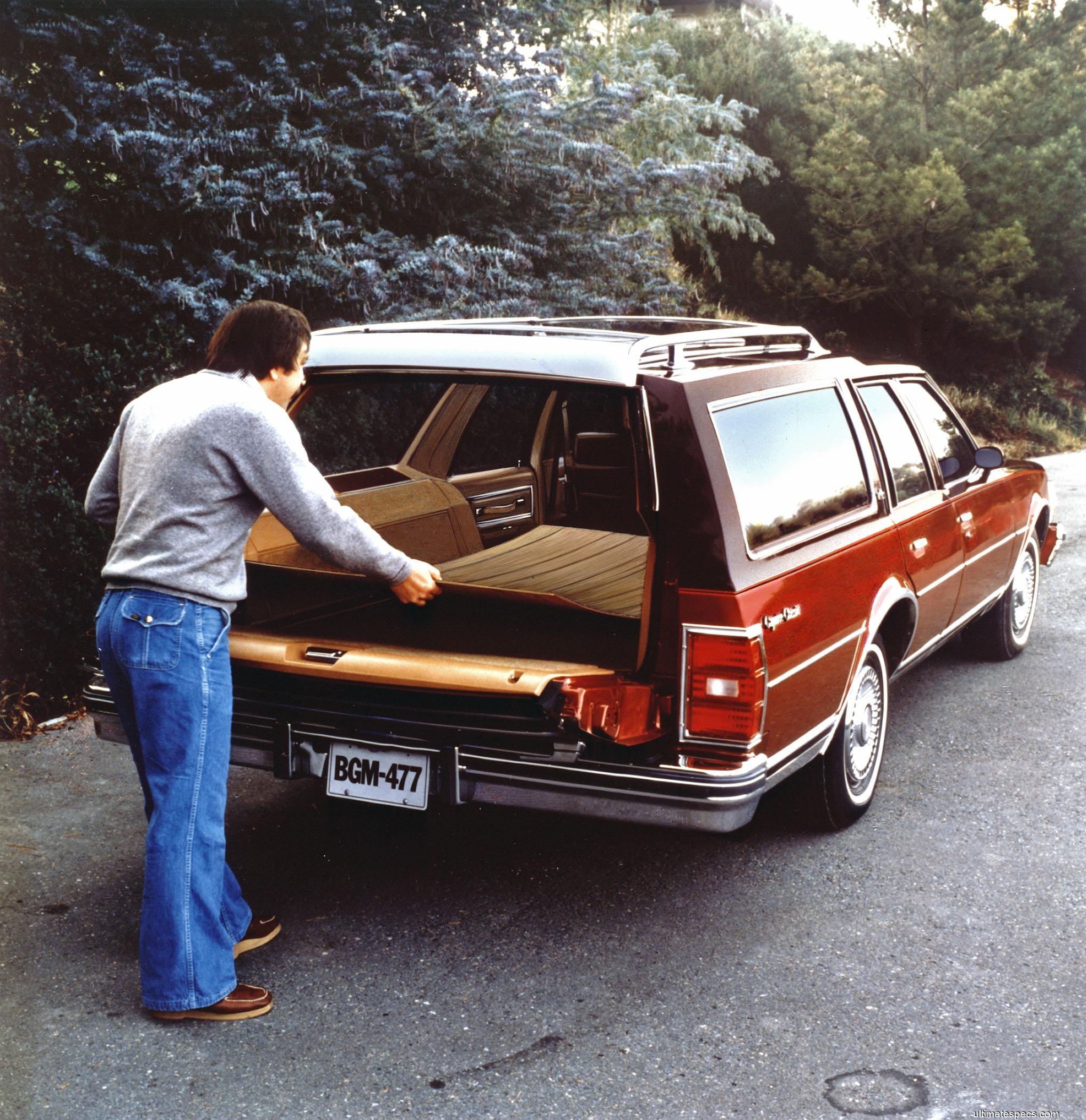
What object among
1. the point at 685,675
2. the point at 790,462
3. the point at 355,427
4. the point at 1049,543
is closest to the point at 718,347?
the point at 790,462

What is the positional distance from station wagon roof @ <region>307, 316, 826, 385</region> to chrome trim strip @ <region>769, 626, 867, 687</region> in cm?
94

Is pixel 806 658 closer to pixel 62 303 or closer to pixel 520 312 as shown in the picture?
pixel 62 303

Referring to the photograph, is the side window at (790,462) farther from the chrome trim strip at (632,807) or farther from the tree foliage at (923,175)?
the tree foliage at (923,175)

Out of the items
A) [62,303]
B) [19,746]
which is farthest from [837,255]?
[19,746]

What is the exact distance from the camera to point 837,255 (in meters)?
18.2

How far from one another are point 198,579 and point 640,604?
1.83 metres

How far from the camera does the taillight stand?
3.25 meters

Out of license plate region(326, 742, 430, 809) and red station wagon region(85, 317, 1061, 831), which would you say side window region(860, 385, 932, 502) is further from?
license plate region(326, 742, 430, 809)

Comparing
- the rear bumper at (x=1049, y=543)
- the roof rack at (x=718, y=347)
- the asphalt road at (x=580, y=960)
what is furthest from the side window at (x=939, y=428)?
the rear bumper at (x=1049, y=543)

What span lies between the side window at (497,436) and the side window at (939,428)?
1719 millimetres

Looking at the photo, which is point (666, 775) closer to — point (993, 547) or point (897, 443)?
point (897, 443)

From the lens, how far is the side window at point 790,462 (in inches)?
140

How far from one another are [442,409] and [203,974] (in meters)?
2.99

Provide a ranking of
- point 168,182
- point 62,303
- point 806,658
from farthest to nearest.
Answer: point 168,182 < point 62,303 < point 806,658
